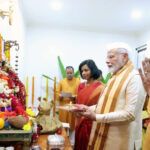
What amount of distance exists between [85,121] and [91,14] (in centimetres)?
238

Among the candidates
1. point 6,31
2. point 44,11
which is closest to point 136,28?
point 44,11

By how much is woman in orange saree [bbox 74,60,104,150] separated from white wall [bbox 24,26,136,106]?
7.10 feet

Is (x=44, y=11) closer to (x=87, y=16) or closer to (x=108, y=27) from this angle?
(x=87, y=16)

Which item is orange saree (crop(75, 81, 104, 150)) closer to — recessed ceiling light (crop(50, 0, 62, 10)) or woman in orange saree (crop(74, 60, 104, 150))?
woman in orange saree (crop(74, 60, 104, 150))

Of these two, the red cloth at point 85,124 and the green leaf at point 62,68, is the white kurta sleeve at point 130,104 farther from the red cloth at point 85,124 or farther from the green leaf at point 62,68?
the green leaf at point 62,68

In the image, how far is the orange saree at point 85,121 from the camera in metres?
1.64

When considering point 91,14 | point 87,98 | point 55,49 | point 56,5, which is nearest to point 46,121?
point 87,98

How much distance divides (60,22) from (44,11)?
0.64 meters

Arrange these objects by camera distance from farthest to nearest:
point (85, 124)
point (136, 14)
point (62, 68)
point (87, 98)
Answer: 1. point (62, 68)
2. point (136, 14)
3. point (87, 98)
4. point (85, 124)

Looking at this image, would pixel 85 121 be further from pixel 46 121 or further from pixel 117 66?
pixel 117 66

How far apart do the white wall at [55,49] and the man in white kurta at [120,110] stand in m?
2.81

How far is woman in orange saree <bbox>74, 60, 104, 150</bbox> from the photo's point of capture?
1.65m

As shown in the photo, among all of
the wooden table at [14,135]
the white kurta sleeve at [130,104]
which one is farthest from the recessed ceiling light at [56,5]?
the wooden table at [14,135]

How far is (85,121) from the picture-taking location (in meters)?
1.67
